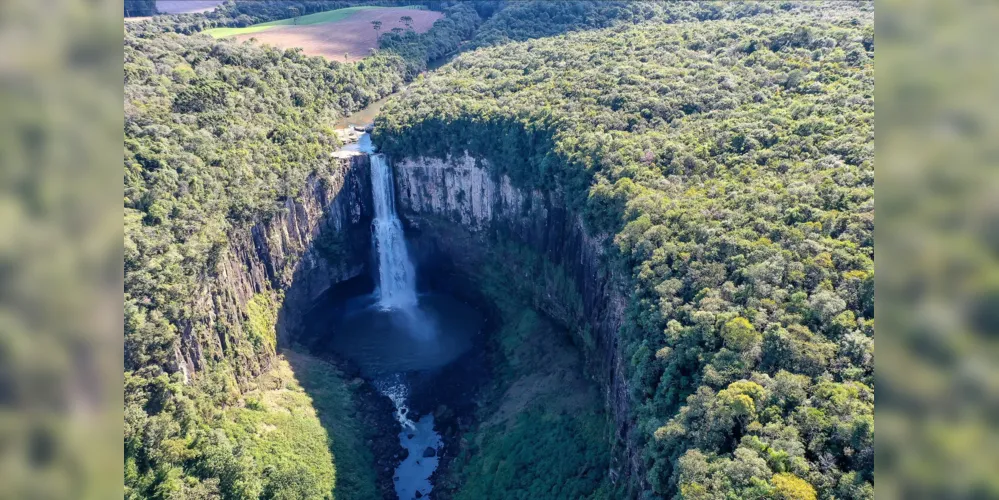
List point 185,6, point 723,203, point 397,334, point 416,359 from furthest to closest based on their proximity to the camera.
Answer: point 185,6 < point 397,334 < point 416,359 < point 723,203

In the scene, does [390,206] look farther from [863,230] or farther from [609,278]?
[863,230]

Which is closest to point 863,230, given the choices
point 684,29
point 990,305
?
point 990,305

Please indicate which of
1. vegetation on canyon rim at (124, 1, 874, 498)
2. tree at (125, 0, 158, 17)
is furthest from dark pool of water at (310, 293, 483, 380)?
tree at (125, 0, 158, 17)

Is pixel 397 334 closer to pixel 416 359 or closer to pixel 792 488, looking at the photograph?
pixel 416 359

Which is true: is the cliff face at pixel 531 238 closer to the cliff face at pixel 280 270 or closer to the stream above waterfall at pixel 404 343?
the stream above waterfall at pixel 404 343

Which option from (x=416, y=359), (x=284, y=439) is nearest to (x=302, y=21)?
(x=416, y=359)

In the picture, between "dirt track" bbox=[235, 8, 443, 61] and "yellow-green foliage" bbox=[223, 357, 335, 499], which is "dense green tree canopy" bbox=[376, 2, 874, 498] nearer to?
Answer: "dirt track" bbox=[235, 8, 443, 61]
